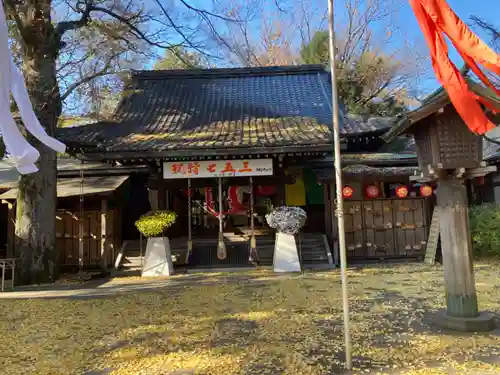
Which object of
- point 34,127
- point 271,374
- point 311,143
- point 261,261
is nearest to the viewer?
point 271,374

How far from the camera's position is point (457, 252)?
187 inches

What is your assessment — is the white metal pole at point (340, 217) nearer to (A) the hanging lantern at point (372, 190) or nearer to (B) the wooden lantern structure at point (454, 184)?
(B) the wooden lantern structure at point (454, 184)

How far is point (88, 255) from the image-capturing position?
10828 millimetres

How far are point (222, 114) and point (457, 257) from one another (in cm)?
862

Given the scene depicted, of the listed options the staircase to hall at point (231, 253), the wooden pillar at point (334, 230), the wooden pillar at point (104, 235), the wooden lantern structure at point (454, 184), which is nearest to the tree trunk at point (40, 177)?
the wooden pillar at point (104, 235)

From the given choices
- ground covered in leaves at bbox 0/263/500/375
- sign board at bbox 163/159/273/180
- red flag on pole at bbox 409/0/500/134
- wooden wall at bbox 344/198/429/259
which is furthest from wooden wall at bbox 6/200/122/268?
red flag on pole at bbox 409/0/500/134

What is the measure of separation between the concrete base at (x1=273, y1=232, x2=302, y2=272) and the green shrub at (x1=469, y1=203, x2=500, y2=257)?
504 cm

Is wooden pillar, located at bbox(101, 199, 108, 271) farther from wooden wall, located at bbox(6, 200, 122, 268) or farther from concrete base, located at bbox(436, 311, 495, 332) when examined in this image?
concrete base, located at bbox(436, 311, 495, 332)

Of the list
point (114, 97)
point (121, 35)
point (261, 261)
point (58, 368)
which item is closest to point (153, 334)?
point (58, 368)

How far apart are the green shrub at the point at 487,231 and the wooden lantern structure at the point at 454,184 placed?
6549 mm

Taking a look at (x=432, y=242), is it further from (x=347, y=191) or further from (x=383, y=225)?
(x=347, y=191)

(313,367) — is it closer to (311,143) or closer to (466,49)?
(466,49)

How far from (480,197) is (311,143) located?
8.24 metres

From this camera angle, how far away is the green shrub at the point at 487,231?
1026 centimetres
